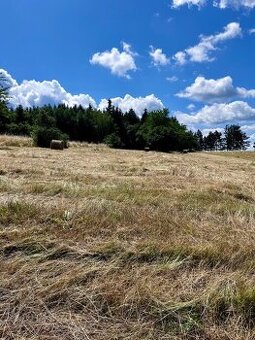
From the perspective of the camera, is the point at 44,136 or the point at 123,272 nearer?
the point at 123,272

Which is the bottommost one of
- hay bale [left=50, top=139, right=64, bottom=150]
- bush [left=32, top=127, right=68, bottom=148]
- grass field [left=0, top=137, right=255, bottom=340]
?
grass field [left=0, top=137, right=255, bottom=340]

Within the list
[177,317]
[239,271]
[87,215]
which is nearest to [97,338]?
[177,317]

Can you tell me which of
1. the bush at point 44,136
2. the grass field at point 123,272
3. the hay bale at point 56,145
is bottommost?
the grass field at point 123,272

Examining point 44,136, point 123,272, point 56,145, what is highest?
point 44,136

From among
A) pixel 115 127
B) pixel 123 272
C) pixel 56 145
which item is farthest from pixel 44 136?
pixel 115 127

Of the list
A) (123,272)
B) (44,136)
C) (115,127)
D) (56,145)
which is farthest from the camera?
(115,127)

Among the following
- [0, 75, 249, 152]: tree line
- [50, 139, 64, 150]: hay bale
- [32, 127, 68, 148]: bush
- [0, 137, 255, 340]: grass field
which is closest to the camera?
[0, 137, 255, 340]: grass field

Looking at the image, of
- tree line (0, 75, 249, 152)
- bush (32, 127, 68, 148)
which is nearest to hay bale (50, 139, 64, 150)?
bush (32, 127, 68, 148)

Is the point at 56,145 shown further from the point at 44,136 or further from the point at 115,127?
the point at 115,127

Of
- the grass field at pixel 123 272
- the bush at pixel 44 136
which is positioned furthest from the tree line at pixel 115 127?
the grass field at pixel 123 272

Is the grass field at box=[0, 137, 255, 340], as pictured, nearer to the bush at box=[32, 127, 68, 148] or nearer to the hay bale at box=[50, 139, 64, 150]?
the hay bale at box=[50, 139, 64, 150]

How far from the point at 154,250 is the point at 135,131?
7947 centimetres

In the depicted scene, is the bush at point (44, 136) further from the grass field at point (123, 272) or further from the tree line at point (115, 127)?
the grass field at point (123, 272)

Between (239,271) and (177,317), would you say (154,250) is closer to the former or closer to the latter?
(239,271)
